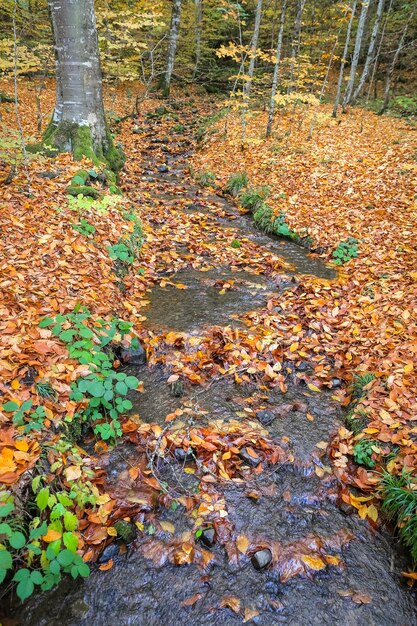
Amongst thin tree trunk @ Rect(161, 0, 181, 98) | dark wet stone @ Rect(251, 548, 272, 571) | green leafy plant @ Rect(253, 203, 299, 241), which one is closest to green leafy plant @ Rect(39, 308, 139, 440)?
dark wet stone @ Rect(251, 548, 272, 571)

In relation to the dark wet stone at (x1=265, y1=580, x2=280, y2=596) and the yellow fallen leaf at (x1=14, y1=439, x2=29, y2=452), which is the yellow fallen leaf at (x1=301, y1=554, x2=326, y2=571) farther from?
the yellow fallen leaf at (x1=14, y1=439, x2=29, y2=452)

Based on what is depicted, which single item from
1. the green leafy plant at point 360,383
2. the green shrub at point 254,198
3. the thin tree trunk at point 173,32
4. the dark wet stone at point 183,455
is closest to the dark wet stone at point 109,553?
the dark wet stone at point 183,455

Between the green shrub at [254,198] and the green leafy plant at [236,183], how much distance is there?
1.84ft

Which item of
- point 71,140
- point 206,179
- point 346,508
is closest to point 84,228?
point 71,140

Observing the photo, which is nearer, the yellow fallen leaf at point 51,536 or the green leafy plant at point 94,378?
the yellow fallen leaf at point 51,536

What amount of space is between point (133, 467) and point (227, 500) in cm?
94

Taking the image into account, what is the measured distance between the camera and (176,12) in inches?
711

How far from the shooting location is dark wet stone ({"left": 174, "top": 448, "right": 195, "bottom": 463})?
3764 millimetres

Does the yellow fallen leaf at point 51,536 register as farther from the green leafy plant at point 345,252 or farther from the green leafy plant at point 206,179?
the green leafy plant at point 206,179

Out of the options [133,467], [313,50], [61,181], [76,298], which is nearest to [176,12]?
[313,50]

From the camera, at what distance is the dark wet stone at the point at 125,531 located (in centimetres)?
311

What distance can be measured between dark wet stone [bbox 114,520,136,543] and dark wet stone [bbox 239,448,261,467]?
4.06ft

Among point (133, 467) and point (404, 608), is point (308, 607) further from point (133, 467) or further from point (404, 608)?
point (133, 467)

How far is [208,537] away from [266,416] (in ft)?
4.86
